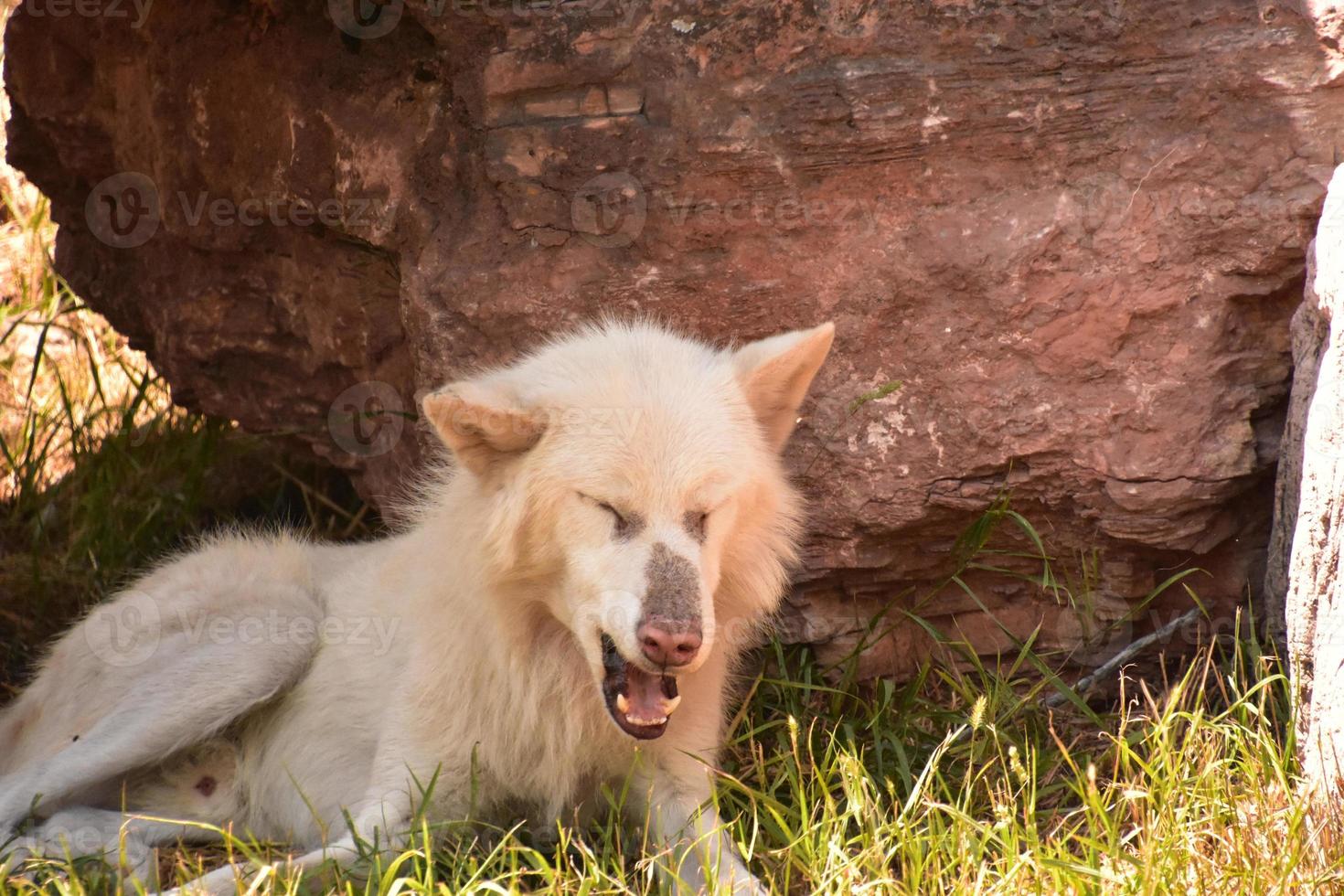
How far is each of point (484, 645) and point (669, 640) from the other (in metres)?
0.88

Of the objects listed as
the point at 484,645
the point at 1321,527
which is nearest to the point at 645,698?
the point at 484,645

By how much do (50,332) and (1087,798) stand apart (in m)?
6.51

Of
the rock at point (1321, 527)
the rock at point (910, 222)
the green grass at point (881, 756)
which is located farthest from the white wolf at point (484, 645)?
the rock at point (1321, 527)

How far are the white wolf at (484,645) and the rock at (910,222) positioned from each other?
65 centimetres

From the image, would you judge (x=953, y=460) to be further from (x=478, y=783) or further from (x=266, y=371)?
(x=266, y=371)

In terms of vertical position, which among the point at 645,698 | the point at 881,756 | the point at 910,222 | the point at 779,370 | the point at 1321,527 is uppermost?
the point at 910,222

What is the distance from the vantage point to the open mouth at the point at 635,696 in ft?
12.3

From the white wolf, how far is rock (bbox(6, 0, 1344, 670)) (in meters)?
0.65

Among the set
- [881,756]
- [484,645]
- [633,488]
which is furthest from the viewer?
[881,756]

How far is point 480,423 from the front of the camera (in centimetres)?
373

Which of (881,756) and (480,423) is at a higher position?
(480,423)

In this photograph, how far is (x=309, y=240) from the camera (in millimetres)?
A: 5457

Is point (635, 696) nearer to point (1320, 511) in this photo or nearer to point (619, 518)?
point (619, 518)

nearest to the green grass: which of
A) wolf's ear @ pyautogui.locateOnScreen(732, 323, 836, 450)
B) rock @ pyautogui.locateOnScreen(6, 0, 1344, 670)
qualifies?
rock @ pyautogui.locateOnScreen(6, 0, 1344, 670)
